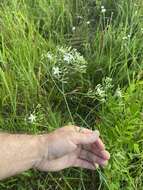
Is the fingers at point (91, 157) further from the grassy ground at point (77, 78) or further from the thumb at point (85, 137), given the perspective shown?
the thumb at point (85, 137)

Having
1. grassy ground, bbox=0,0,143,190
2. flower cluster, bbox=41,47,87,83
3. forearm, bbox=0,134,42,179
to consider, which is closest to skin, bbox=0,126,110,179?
forearm, bbox=0,134,42,179

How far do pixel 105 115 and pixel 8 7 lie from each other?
2.83ft

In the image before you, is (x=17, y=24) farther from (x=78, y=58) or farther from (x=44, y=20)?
(x=78, y=58)

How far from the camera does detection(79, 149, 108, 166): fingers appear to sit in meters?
1.93

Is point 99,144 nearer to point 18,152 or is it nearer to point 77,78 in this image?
point 18,152

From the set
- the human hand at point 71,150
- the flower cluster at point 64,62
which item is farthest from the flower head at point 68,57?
the human hand at point 71,150

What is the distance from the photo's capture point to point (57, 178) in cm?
207

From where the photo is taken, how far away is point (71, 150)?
1.87 m

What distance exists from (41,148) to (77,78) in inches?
20.9

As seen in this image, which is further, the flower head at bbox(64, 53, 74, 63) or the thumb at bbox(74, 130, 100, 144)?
the flower head at bbox(64, 53, 74, 63)

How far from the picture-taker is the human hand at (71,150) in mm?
1832

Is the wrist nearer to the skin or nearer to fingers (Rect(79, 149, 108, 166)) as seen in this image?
the skin

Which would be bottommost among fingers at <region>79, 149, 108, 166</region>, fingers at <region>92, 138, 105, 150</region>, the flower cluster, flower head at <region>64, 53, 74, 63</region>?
fingers at <region>79, 149, 108, 166</region>

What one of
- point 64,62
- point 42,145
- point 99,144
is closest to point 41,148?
point 42,145
